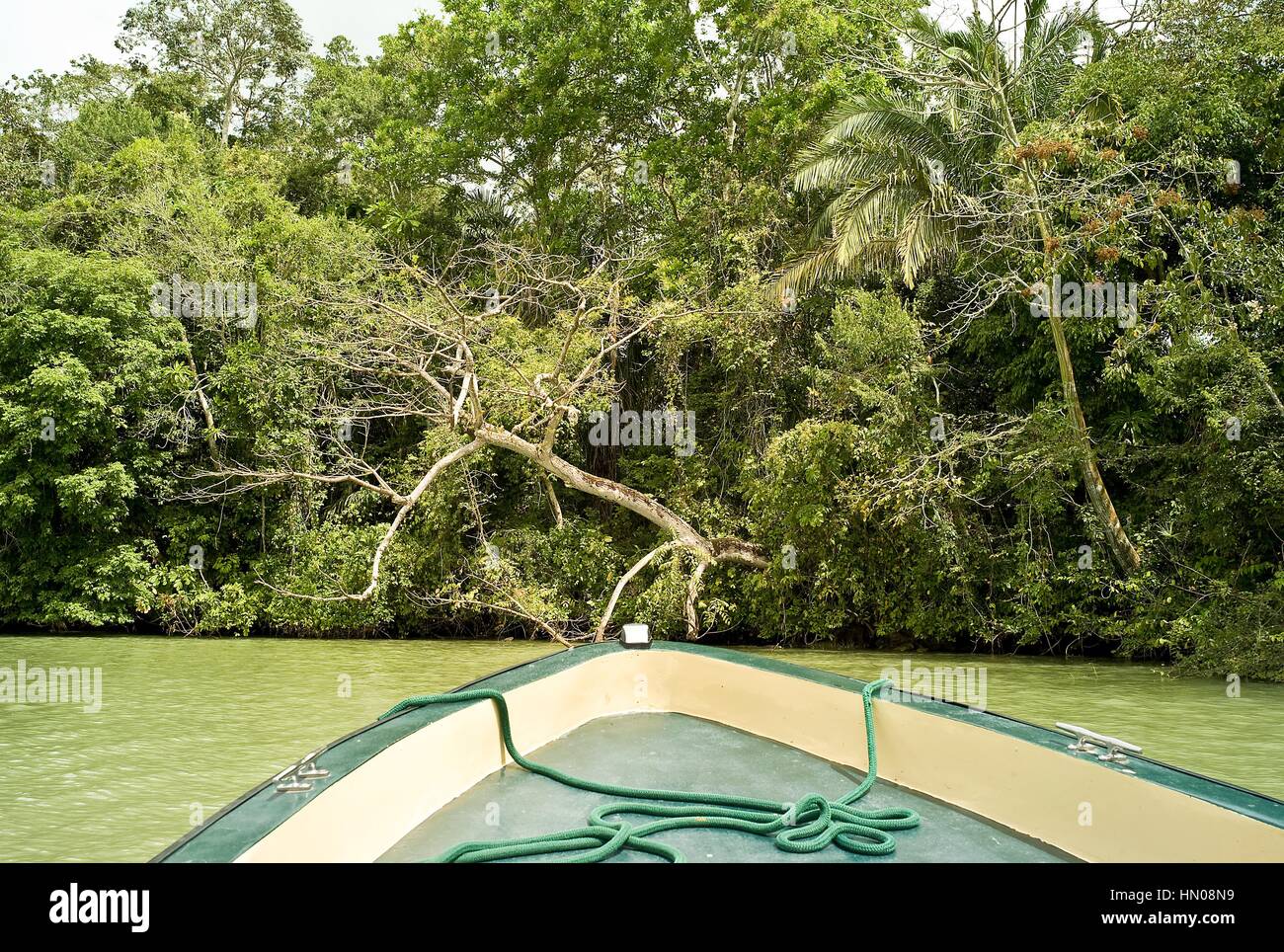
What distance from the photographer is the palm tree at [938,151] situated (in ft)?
35.7

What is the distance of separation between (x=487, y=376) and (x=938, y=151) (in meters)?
6.36

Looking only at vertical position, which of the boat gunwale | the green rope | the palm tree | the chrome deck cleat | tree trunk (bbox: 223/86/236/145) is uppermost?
tree trunk (bbox: 223/86/236/145)

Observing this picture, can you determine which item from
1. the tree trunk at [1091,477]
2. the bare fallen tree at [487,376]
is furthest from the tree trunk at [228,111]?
the tree trunk at [1091,477]

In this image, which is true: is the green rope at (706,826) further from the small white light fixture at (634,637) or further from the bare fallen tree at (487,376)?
the bare fallen tree at (487,376)

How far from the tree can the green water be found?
65.4 ft

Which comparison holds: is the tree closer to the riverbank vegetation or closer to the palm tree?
the riverbank vegetation

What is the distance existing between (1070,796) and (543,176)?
52.8ft

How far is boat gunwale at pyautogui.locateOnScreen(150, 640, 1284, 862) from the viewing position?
2246 mm

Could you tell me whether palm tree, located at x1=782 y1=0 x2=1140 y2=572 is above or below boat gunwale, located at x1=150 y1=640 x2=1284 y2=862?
above

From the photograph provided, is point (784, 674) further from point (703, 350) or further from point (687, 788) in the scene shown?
point (703, 350)

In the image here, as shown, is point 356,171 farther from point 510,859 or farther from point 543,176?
point 510,859

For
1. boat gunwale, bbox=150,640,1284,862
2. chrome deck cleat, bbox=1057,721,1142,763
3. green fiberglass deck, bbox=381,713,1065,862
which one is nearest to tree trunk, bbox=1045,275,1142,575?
boat gunwale, bbox=150,640,1284,862

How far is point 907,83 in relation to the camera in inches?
532
